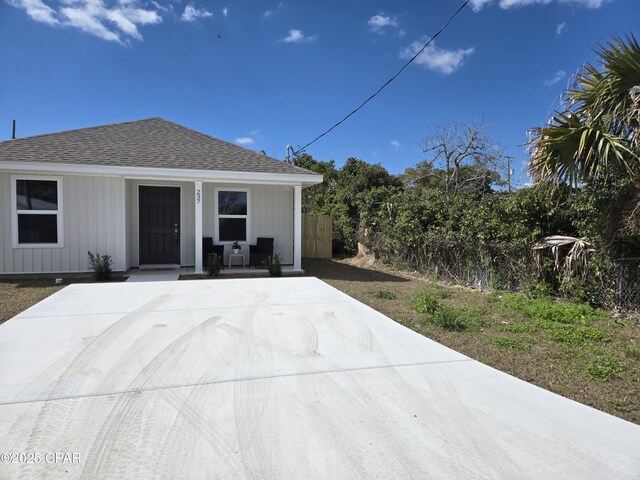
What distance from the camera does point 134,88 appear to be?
12.6 m

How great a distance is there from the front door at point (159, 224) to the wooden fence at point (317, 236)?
550 cm

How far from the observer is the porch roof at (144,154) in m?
8.86

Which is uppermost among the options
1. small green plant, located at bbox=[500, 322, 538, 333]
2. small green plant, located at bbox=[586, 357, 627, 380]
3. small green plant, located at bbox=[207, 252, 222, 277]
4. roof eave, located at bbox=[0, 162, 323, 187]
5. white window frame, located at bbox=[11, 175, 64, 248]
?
roof eave, located at bbox=[0, 162, 323, 187]

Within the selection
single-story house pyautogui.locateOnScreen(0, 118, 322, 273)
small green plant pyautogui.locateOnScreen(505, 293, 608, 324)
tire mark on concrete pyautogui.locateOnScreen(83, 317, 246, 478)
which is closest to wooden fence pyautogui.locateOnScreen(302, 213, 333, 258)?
single-story house pyautogui.locateOnScreen(0, 118, 322, 273)

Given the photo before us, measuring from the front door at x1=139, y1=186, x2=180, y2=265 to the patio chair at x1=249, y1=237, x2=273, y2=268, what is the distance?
6.79 feet

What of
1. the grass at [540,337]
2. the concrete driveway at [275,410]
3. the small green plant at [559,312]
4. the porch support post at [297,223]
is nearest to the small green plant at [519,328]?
the grass at [540,337]

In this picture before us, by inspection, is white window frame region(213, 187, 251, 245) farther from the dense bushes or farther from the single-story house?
the dense bushes

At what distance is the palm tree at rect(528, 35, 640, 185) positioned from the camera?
473cm

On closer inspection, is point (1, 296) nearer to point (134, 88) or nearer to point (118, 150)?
point (118, 150)

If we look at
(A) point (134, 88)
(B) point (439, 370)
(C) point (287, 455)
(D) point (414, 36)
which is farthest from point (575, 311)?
(A) point (134, 88)

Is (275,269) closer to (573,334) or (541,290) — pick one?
(541,290)

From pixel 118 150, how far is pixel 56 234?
2495 millimetres

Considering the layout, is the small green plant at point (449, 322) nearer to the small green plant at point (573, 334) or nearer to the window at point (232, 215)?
the small green plant at point (573, 334)

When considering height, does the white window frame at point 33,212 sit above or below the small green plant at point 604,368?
above
